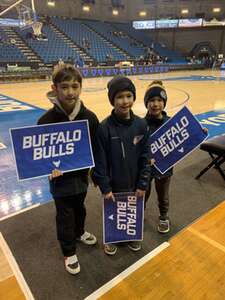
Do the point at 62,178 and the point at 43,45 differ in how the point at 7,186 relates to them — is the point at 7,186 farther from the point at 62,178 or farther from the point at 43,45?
the point at 43,45

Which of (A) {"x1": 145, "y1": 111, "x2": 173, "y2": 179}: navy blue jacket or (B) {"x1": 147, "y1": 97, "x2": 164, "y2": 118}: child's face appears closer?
(B) {"x1": 147, "y1": 97, "x2": 164, "y2": 118}: child's face

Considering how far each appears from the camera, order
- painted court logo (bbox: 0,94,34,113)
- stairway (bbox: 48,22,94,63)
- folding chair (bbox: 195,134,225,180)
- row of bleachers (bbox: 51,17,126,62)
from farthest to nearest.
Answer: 1. row of bleachers (bbox: 51,17,126,62)
2. stairway (bbox: 48,22,94,63)
3. painted court logo (bbox: 0,94,34,113)
4. folding chair (bbox: 195,134,225,180)

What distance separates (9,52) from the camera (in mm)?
15453

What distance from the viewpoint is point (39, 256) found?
1.82 meters

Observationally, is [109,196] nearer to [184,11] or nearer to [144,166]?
[144,166]

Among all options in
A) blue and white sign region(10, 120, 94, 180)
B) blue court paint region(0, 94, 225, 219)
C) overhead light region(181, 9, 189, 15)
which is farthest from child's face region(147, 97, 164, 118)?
overhead light region(181, 9, 189, 15)

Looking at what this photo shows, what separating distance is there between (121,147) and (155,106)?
51cm

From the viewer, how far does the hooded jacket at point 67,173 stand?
1500mm

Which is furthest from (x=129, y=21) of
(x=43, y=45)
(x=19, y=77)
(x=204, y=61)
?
(x=19, y=77)

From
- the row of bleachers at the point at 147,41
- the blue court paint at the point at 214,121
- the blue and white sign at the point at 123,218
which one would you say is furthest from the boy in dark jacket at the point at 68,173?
the row of bleachers at the point at 147,41

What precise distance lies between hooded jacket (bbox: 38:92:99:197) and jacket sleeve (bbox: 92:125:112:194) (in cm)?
5

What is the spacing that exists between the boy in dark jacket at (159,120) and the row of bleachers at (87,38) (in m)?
19.2

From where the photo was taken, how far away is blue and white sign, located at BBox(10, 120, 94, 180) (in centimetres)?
141

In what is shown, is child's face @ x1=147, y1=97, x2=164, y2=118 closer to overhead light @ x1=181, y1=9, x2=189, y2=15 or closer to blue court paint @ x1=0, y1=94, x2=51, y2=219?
blue court paint @ x1=0, y1=94, x2=51, y2=219
